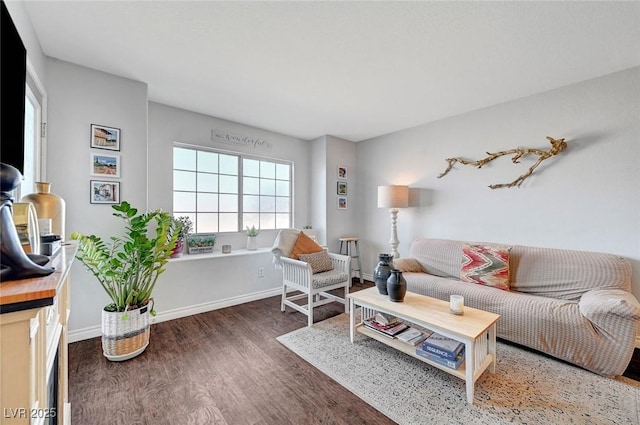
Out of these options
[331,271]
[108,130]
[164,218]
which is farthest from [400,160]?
[108,130]

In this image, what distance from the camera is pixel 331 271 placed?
3.08 meters

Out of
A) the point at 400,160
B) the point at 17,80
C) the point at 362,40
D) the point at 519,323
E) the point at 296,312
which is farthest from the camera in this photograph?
the point at 400,160

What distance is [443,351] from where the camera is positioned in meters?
1.77

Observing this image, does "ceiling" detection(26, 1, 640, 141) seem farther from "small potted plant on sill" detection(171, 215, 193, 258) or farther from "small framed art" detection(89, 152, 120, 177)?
"small potted plant on sill" detection(171, 215, 193, 258)

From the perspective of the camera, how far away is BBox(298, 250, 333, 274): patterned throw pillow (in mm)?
2977

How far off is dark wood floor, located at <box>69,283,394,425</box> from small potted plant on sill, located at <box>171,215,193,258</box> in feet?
2.76

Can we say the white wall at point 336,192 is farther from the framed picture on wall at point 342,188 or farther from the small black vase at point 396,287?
the small black vase at point 396,287

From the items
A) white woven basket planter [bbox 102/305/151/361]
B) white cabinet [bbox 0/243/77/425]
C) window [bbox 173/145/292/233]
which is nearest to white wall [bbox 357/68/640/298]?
window [bbox 173/145/292/233]

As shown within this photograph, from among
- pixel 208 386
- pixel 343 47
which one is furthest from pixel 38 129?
pixel 343 47

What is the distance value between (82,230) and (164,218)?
77 cm

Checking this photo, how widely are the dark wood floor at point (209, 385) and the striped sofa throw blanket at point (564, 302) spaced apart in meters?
0.37

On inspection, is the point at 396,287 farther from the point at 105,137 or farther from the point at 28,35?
the point at 28,35

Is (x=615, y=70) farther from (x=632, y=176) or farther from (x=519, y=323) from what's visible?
(x=519, y=323)

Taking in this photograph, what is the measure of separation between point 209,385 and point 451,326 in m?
1.70
